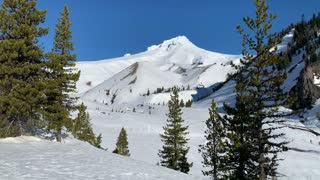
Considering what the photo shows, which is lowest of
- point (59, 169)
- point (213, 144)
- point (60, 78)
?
point (59, 169)

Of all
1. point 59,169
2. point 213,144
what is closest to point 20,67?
point 59,169

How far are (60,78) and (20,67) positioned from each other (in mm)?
3999

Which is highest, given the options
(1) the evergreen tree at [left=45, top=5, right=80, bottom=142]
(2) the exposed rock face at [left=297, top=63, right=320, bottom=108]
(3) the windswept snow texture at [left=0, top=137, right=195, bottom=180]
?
(2) the exposed rock face at [left=297, top=63, right=320, bottom=108]

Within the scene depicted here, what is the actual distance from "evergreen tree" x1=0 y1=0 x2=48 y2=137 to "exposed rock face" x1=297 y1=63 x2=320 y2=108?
154 metres

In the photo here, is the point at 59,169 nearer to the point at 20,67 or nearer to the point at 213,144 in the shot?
the point at 20,67

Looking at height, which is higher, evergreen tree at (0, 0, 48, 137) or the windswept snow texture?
evergreen tree at (0, 0, 48, 137)

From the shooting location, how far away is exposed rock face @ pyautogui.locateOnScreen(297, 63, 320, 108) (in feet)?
576

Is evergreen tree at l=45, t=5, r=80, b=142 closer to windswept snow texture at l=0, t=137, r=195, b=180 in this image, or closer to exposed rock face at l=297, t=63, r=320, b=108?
windswept snow texture at l=0, t=137, r=195, b=180

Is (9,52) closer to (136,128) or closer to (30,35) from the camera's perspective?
(30,35)

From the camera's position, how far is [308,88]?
180m

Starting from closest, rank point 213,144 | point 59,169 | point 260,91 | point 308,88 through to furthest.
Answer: point 59,169
point 260,91
point 213,144
point 308,88

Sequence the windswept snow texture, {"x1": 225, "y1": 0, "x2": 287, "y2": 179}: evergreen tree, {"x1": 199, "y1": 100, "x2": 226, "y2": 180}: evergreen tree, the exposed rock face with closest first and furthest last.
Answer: the windswept snow texture
{"x1": 225, "y1": 0, "x2": 287, "y2": 179}: evergreen tree
{"x1": 199, "y1": 100, "x2": 226, "y2": 180}: evergreen tree
the exposed rock face

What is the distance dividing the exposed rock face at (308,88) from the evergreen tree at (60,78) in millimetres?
149206

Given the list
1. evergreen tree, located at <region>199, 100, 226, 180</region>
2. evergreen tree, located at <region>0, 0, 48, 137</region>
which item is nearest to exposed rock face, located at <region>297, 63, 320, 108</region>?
evergreen tree, located at <region>199, 100, 226, 180</region>
